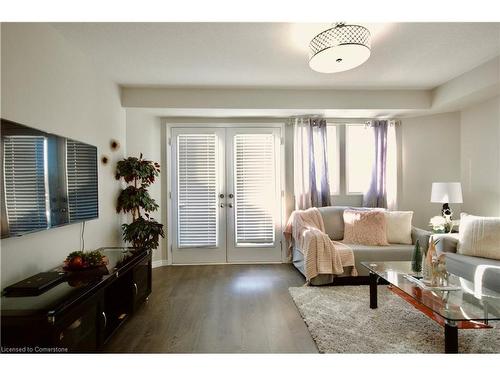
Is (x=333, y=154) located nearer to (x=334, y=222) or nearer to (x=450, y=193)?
(x=334, y=222)

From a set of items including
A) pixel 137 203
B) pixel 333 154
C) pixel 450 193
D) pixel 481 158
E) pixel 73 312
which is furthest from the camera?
pixel 333 154

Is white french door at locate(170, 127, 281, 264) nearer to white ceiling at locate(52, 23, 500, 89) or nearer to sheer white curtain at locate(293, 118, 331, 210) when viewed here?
sheer white curtain at locate(293, 118, 331, 210)

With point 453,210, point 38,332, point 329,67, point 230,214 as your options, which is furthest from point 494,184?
point 38,332

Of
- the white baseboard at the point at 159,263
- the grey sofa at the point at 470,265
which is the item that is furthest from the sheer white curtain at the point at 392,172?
the white baseboard at the point at 159,263

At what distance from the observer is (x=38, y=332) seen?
4.74 ft

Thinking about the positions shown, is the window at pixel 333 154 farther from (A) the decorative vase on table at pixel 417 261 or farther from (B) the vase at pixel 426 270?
(B) the vase at pixel 426 270

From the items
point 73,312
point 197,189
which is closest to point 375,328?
point 73,312

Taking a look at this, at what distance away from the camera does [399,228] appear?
3.82 meters

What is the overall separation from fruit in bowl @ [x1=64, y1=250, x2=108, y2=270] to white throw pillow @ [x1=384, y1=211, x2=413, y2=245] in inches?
135

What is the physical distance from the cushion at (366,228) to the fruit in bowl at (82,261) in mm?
2996

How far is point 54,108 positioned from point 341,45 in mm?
2343

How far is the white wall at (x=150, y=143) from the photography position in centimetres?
397

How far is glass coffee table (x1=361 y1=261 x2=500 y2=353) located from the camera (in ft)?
5.71

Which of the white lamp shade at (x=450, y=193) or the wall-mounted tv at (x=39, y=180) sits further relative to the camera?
the white lamp shade at (x=450, y=193)
